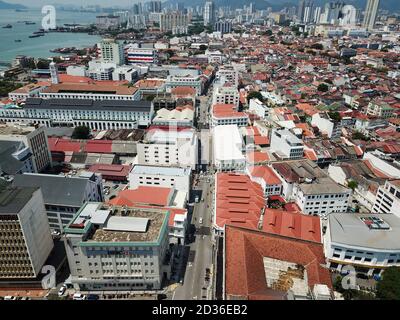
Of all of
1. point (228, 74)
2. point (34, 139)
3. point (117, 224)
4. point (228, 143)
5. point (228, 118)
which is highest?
point (228, 74)

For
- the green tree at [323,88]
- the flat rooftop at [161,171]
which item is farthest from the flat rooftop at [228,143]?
the green tree at [323,88]

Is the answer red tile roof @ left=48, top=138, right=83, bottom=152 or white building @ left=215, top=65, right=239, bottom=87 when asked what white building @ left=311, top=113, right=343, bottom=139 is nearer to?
white building @ left=215, top=65, right=239, bottom=87

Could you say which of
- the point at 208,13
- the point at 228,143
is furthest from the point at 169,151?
the point at 208,13

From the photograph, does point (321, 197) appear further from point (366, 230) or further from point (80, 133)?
point (80, 133)

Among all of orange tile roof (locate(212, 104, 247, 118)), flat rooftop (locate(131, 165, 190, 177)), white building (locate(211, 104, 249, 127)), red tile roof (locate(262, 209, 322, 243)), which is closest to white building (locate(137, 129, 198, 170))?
flat rooftop (locate(131, 165, 190, 177))

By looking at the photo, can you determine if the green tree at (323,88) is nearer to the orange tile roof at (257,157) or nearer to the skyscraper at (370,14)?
the orange tile roof at (257,157)

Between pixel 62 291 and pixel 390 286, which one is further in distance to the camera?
pixel 62 291
